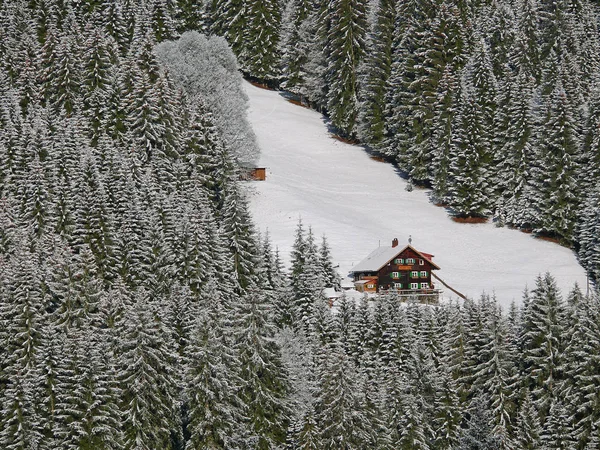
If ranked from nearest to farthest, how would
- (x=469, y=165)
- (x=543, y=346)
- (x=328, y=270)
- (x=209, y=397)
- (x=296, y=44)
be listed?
(x=209, y=397)
(x=543, y=346)
(x=328, y=270)
(x=469, y=165)
(x=296, y=44)

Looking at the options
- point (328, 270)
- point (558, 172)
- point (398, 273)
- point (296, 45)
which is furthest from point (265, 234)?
point (296, 45)

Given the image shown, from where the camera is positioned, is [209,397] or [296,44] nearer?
[209,397]

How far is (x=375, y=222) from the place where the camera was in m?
98.2

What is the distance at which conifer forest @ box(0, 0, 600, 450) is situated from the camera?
55969 mm

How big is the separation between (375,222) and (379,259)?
13.1 meters

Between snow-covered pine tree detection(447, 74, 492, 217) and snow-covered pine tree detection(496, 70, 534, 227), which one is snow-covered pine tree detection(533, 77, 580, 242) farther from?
snow-covered pine tree detection(447, 74, 492, 217)

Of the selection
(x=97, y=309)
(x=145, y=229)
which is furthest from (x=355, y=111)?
(x=97, y=309)

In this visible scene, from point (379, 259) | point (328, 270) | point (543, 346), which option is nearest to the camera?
point (543, 346)

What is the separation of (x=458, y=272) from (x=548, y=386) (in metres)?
24.3

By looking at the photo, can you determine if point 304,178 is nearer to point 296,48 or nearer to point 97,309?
point 296,48

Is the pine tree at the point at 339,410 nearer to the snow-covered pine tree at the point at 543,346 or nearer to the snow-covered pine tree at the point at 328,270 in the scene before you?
the snow-covered pine tree at the point at 543,346

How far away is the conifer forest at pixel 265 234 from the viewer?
55969mm

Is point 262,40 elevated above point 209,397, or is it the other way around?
point 262,40

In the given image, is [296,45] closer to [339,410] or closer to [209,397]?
[339,410]
